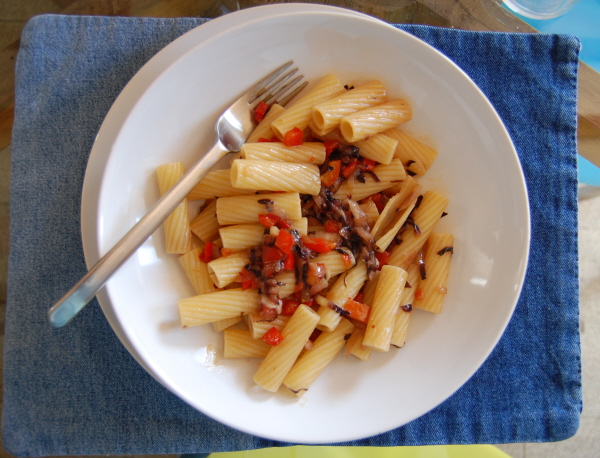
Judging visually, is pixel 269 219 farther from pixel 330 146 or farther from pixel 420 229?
pixel 420 229

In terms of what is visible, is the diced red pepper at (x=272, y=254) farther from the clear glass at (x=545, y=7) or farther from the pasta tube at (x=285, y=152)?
the clear glass at (x=545, y=7)

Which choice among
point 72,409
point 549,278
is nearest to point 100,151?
point 72,409

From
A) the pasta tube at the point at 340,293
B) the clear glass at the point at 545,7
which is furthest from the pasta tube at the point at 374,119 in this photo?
the clear glass at the point at 545,7

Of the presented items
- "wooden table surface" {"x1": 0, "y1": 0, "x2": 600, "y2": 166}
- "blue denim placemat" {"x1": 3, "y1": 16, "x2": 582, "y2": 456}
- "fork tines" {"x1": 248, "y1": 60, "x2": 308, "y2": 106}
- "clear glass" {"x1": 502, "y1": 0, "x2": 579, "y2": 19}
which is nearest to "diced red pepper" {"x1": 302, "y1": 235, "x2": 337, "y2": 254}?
"fork tines" {"x1": 248, "y1": 60, "x2": 308, "y2": 106}

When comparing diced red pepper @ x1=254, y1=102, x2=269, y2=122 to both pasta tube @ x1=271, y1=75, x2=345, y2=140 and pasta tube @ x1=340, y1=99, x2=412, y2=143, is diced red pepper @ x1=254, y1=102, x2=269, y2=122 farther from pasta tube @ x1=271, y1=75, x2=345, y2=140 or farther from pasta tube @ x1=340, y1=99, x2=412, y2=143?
pasta tube @ x1=340, y1=99, x2=412, y2=143

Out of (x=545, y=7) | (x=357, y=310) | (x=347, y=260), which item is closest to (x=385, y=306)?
(x=357, y=310)
